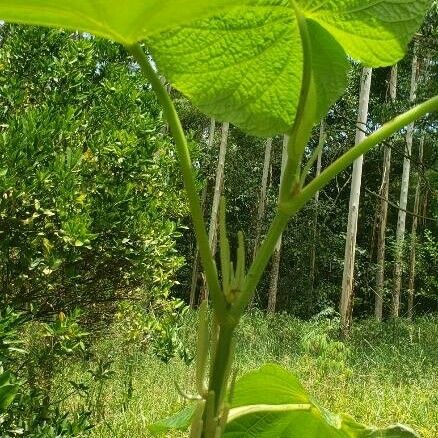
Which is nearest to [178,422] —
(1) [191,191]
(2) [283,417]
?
(2) [283,417]

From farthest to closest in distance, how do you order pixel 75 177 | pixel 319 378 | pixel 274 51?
pixel 319 378, pixel 75 177, pixel 274 51

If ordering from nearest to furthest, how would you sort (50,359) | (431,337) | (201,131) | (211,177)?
(50,359) < (431,337) < (211,177) < (201,131)

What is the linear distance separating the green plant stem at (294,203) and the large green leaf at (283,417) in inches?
5.1

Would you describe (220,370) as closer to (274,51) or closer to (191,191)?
(191,191)

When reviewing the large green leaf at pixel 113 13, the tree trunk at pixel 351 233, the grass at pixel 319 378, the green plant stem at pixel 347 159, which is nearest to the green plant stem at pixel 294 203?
the green plant stem at pixel 347 159

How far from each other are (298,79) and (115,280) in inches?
107

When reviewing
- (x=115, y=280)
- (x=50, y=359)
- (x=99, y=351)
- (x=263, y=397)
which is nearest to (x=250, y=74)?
(x=263, y=397)

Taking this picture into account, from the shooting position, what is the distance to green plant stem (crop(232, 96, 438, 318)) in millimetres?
338

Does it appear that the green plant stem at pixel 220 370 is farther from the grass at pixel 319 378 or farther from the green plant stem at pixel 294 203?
the grass at pixel 319 378

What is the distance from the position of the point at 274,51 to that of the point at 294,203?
104 millimetres

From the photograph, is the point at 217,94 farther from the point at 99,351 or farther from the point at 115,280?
the point at 99,351

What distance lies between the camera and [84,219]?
2.28 m

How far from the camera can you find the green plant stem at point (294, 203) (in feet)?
1.11

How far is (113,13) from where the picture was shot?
0.28 metres
